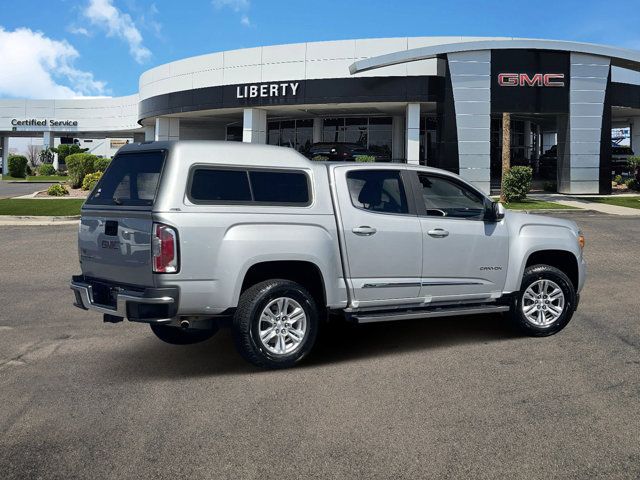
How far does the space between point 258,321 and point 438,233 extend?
2.06 meters

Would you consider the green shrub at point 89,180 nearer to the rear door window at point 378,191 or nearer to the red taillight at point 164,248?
the rear door window at point 378,191

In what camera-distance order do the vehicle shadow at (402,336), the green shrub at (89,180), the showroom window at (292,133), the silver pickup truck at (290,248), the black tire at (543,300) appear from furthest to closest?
1. the showroom window at (292,133)
2. the green shrub at (89,180)
3. the black tire at (543,300)
4. the vehicle shadow at (402,336)
5. the silver pickup truck at (290,248)

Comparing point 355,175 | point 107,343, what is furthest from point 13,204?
point 355,175

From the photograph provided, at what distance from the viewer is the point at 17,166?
55.2 meters

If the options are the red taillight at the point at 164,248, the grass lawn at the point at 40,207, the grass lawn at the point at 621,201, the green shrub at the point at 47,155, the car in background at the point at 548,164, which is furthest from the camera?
the green shrub at the point at 47,155

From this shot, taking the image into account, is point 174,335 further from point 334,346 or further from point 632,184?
point 632,184

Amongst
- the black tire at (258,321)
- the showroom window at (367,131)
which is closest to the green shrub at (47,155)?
the showroom window at (367,131)

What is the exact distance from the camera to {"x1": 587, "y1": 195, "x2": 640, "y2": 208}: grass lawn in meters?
24.5

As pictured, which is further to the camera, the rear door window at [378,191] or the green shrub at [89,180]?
the green shrub at [89,180]

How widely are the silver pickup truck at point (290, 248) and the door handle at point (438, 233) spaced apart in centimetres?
1

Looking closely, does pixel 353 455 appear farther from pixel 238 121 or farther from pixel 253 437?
pixel 238 121

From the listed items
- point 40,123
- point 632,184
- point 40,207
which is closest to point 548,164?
point 632,184

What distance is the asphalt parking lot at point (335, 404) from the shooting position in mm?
3668

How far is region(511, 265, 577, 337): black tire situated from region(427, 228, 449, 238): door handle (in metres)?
1.15
